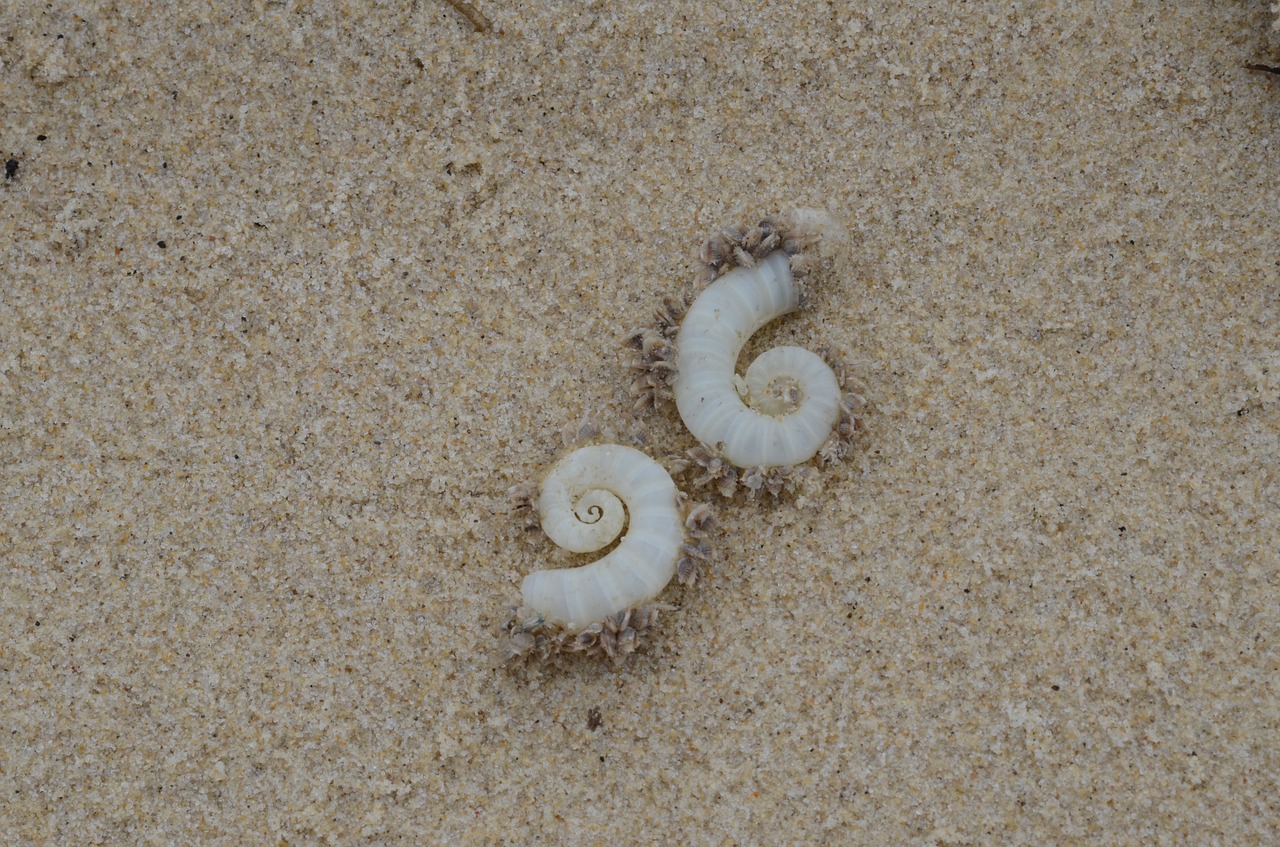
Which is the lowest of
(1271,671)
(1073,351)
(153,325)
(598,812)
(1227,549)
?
(1271,671)

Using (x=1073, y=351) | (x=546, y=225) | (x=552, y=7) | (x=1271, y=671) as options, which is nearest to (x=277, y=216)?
(x=546, y=225)

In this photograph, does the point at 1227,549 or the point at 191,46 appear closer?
the point at 1227,549

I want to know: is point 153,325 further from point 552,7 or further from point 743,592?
point 743,592

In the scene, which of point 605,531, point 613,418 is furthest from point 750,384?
point 605,531

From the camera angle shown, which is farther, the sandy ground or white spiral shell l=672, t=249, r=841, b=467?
white spiral shell l=672, t=249, r=841, b=467

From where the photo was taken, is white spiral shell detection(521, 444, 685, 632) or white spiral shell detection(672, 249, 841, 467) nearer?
white spiral shell detection(521, 444, 685, 632)
